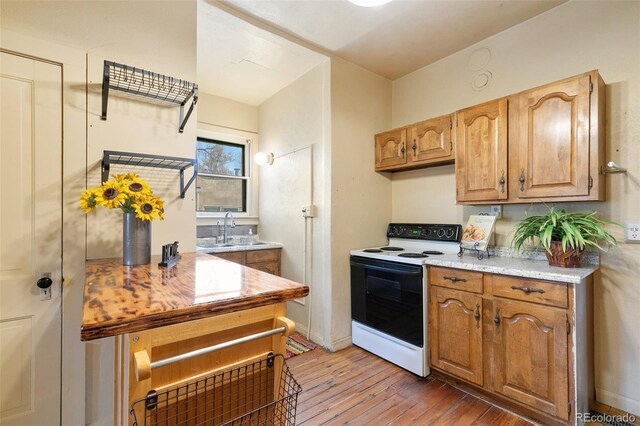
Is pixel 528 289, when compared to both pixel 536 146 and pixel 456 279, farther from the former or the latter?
pixel 536 146

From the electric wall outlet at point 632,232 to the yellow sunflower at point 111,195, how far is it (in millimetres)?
2897

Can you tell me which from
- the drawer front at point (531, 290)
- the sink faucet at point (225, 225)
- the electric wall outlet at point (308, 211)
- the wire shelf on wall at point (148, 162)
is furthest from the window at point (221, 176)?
the drawer front at point (531, 290)

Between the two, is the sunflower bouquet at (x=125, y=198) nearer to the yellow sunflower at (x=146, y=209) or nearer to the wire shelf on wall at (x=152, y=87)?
the yellow sunflower at (x=146, y=209)

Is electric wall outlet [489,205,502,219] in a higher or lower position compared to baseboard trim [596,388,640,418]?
higher

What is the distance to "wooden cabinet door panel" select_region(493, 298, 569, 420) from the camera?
1.61 m

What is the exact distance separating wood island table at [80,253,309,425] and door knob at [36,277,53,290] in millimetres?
444

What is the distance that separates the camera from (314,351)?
106 inches

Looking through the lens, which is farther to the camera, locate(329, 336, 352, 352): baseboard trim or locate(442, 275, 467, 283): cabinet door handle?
locate(329, 336, 352, 352): baseboard trim

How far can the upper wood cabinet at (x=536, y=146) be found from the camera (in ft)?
5.74

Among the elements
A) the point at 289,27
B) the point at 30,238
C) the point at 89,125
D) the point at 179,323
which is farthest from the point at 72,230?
the point at 289,27

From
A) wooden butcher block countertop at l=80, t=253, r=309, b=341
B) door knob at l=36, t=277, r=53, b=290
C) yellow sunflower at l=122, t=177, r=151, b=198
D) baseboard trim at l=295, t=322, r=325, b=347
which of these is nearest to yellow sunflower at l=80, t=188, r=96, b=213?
yellow sunflower at l=122, t=177, r=151, b=198

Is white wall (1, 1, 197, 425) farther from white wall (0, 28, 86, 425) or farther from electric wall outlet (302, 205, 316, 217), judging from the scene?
electric wall outlet (302, 205, 316, 217)

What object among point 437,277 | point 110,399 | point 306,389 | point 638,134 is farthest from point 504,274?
point 110,399

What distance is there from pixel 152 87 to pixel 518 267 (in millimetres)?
2513
